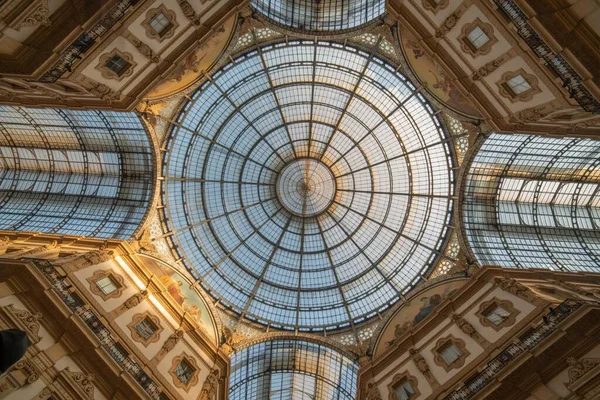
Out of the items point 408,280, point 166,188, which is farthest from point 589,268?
point 166,188

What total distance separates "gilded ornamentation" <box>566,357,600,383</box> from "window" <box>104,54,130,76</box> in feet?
71.2

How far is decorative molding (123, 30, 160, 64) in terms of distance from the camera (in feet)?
55.5

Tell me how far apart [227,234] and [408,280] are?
43.6ft

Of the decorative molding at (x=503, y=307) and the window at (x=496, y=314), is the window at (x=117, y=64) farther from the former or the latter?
the window at (x=496, y=314)

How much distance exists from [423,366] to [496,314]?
4539 millimetres

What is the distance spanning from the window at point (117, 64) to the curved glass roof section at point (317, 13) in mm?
8100

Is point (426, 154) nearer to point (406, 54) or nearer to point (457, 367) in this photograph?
point (406, 54)

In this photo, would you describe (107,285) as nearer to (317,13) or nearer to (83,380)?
(83,380)

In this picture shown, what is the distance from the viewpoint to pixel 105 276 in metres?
20.1

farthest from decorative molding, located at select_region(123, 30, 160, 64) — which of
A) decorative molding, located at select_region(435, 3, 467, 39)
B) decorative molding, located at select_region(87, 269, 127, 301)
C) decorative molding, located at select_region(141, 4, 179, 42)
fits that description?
decorative molding, located at select_region(435, 3, 467, 39)

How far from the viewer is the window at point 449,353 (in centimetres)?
2011

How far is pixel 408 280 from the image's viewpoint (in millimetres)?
26984

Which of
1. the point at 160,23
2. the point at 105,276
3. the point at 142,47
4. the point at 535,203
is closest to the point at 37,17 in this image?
the point at 142,47

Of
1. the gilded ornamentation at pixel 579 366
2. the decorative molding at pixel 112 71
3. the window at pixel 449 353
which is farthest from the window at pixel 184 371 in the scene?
the gilded ornamentation at pixel 579 366
